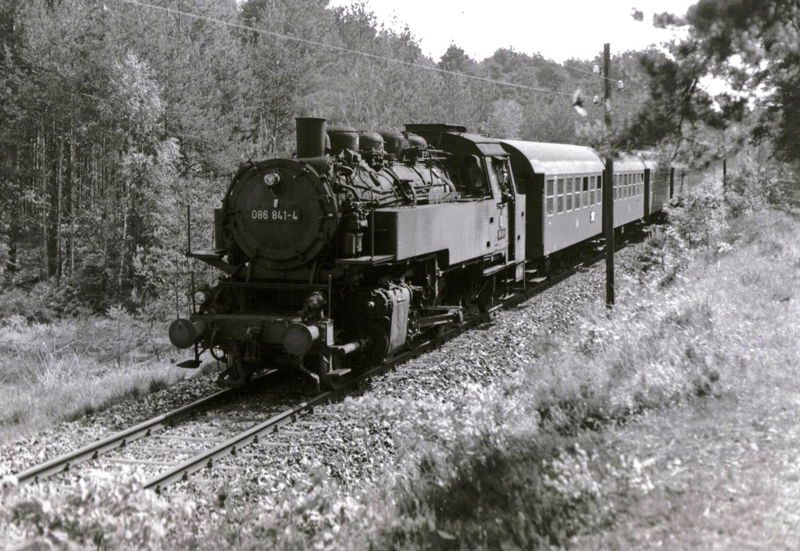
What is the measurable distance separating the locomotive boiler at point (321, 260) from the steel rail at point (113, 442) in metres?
0.57

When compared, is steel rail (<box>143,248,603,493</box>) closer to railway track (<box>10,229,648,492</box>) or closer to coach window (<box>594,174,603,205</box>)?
railway track (<box>10,229,648,492</box>)

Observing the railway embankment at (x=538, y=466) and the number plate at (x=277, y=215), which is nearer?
the railway embankment at (x=538, y=466)

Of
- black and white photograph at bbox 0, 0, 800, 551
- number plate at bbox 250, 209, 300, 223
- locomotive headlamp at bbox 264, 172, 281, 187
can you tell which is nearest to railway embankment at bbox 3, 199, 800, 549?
black and white photograph at bbox 0, 0, 800, 551

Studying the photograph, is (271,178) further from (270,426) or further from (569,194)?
(569,194)

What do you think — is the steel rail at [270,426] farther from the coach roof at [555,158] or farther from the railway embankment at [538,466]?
the coach roof at [555,158]

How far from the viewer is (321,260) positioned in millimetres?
8734

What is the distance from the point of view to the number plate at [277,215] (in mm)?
8633

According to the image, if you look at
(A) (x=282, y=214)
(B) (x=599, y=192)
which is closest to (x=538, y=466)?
(A) (x=282, y=214)

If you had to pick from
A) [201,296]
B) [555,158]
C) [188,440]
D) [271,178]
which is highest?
[555,158]

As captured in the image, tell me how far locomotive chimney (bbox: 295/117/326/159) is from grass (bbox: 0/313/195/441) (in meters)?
3.19

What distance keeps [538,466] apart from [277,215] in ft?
15.4

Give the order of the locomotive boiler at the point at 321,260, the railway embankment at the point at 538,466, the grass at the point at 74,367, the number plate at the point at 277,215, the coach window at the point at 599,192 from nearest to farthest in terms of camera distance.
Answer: the railway embankment at the point at 538,466, the grass at the point at 74,367, the locomotive boiler at the point at 321,260, the number plate at the point at 277,215, the coach window at the point at 599,192

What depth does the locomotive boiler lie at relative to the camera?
8.23 metres

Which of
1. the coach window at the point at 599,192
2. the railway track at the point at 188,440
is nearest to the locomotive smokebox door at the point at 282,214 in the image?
the railway track at the point at 188,440
